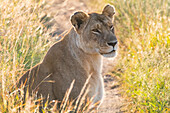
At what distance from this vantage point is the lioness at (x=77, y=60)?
169 inches

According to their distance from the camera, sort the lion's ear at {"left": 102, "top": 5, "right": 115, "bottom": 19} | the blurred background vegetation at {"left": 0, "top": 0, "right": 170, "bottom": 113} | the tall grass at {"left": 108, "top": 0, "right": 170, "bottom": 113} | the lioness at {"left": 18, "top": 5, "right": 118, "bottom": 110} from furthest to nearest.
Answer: the tall grass at {"left": 108, "top": 0, "right": 170, "bottom": 113} → the lion's ear at {"left": 102, "top": 5, "right": 115, "bottom": 19} → the blurred background vegetation at {"left": 0, "top": 0, "right": 170, "bottom": 113} → the lioness at {"left": 18, "top": 5, "right": 118, "bottom": 110}

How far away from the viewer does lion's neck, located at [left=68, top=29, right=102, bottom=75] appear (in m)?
4.53

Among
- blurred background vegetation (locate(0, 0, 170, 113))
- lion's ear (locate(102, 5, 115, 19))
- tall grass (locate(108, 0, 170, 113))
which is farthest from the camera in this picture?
tall grass (locate(108, 0, 170, 113))

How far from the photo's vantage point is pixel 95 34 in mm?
4527

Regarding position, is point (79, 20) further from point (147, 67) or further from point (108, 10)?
point (147, 67)

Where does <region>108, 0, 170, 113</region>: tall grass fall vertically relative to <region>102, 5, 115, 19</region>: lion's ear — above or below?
below

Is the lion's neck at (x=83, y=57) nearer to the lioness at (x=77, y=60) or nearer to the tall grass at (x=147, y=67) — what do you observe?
the lioness at (x=77, y=60)

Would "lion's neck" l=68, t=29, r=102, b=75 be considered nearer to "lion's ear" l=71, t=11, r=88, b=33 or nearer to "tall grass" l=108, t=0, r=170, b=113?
"lion's ear" l=71, t=11, r=88, b=33

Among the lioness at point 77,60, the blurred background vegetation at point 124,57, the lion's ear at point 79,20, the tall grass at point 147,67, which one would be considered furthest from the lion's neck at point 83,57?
the tall grass at point 147,67

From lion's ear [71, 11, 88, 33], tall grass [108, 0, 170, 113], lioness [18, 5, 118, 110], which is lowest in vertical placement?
tall grass [108, 0, 170, 113]

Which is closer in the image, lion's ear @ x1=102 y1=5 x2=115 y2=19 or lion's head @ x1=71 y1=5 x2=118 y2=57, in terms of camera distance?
lion's head @ x1=71 y1=5 x2=118 y2=57

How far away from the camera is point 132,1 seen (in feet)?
31.4

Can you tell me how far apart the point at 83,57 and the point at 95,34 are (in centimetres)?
34

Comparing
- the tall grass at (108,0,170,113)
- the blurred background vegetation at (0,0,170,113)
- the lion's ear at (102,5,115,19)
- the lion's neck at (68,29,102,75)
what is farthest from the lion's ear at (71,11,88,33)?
the tall grass at (108,0,170,113)
